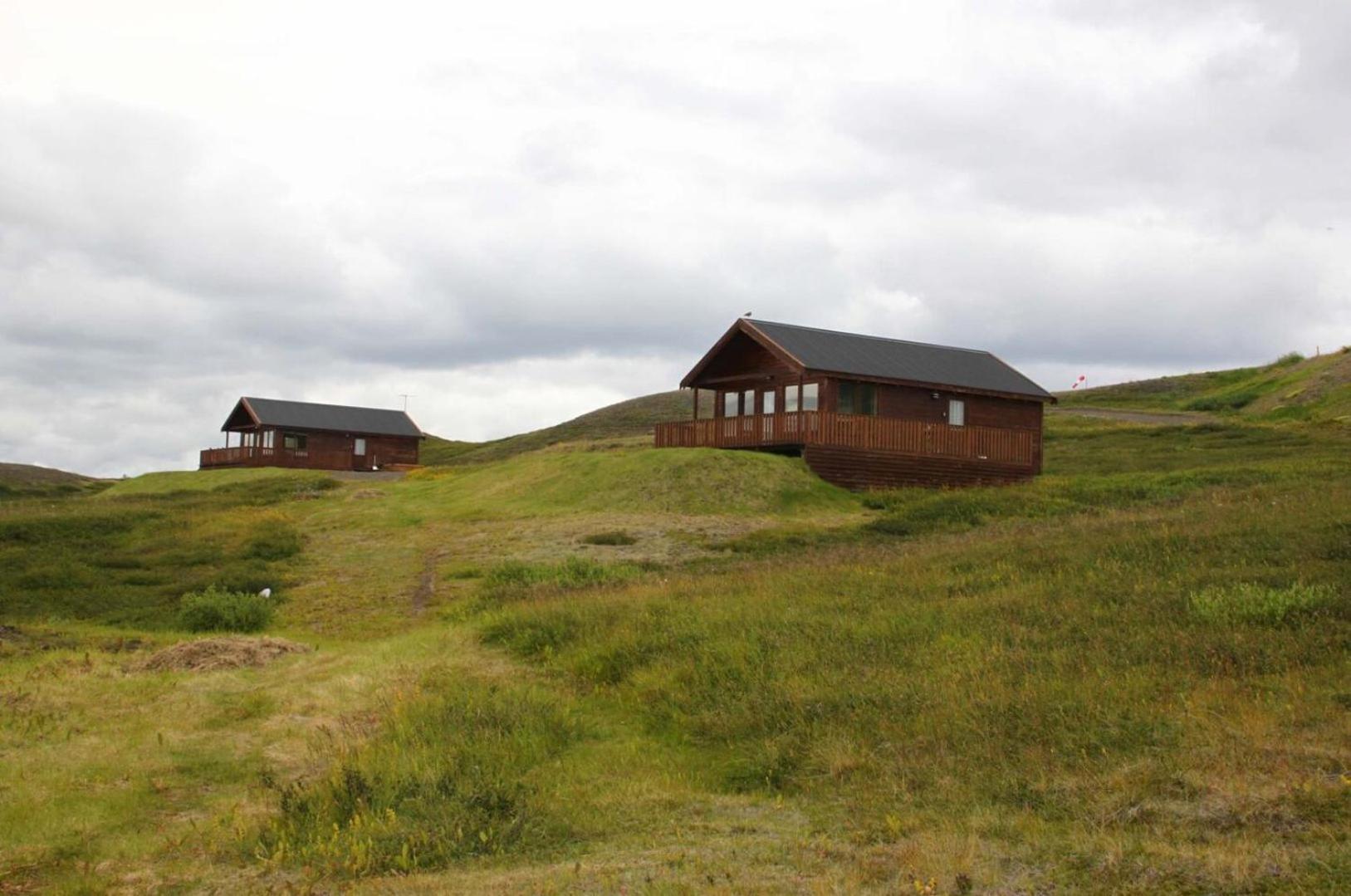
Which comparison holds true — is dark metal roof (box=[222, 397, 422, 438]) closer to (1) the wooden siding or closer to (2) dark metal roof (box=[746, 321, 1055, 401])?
(1) the wooden siding

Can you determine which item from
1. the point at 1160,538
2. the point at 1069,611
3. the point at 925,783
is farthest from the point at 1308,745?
the point at 1160,538

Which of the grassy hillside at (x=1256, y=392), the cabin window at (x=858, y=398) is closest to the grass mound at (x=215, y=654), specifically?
the cabin window at (x=858, y=398)

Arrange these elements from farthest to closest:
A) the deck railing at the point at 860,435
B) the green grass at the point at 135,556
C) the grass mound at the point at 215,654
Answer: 1. the deck railing at the point at 860,435
2. the green grass at the point at 135,556
3. the grass mound at the point at 215,654

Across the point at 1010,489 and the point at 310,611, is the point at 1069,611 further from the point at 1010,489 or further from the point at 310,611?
the point at 1010,489

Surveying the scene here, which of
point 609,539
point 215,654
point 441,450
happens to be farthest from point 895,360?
point 441,450

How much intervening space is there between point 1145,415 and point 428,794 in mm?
68773

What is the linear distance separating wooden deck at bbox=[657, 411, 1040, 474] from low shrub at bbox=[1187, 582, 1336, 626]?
85.2ft

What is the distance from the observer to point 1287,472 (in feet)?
114

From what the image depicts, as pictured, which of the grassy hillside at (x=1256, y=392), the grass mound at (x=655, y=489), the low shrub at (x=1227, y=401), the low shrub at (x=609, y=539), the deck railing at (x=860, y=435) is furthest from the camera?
the low shrub at (x=1227, y=401)

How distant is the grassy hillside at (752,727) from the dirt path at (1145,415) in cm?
4232

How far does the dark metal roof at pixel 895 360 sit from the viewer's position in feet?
138

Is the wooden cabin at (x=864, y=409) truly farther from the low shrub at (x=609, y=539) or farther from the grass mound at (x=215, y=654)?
the grass mound at (x=215, y=654)

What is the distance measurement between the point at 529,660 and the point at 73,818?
6838 mm

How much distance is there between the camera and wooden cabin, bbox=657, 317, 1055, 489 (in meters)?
40.4
